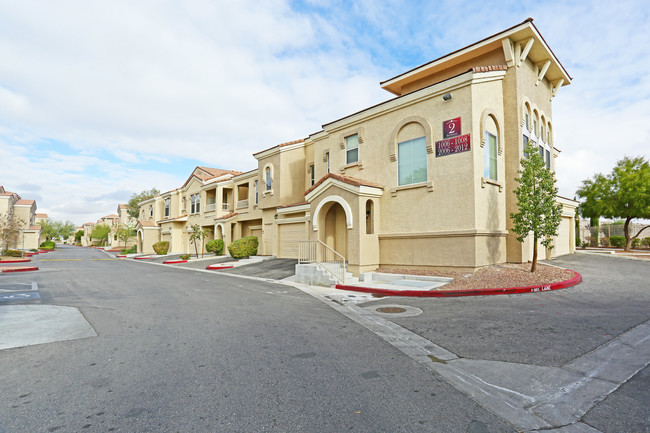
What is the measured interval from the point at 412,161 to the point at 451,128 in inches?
82.3

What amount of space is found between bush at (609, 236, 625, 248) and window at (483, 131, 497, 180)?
83.2ft

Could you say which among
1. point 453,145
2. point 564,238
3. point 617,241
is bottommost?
point 617,241

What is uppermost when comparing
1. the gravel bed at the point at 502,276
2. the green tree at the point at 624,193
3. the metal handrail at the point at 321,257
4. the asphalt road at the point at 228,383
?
the green tree at the point at 624,193

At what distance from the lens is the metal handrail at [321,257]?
14.5m

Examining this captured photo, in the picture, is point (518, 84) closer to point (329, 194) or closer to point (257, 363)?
point (329, 194)

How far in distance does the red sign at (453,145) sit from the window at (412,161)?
2.31ft

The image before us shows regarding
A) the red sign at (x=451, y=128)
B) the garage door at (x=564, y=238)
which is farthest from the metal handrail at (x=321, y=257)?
the garage door at (x=564, y=238)

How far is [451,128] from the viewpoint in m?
13.5

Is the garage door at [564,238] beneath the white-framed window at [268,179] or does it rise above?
beneath

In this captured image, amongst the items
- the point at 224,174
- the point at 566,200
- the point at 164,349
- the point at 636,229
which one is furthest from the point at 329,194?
the point at 636,229

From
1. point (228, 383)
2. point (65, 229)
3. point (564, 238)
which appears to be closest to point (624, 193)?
point (564, 238)

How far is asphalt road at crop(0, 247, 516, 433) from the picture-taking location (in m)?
3.24

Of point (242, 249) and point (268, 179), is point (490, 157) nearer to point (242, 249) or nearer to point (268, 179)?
point (268, 179)

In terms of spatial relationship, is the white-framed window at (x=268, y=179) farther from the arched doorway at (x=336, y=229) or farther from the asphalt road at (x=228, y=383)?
the asphalt road at (x=228, y=383)
